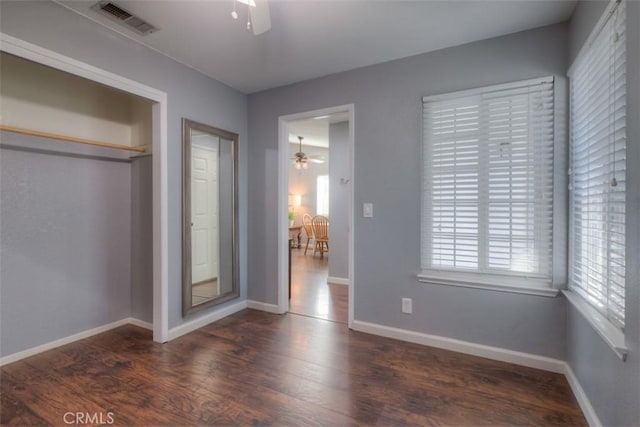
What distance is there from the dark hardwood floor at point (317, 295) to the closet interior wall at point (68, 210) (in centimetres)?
165

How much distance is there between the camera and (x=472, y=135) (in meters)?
2.41

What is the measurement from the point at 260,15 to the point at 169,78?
4.95 feet

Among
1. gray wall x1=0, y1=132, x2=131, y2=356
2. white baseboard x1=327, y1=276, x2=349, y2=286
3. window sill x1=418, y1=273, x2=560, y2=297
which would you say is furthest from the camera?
white baseboard x1=327, y1=276, x2=349, y2=286

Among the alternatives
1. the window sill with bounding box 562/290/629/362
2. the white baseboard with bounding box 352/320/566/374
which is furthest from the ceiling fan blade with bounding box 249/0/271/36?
the white baseboard with bounding box 352/320/566/374

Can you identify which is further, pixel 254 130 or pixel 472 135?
pixel 254 130

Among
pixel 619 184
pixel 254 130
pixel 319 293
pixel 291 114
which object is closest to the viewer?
pixel 619 184

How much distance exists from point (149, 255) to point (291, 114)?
204cm

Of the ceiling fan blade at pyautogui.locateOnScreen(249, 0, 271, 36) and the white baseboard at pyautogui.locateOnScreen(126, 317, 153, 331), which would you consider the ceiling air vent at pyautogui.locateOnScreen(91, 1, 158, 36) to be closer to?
the ceiling fan blade at pyautogui.locateOnScreen(249, 0, 271, 36)

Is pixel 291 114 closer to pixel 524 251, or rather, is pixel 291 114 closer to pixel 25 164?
pixel 25 164

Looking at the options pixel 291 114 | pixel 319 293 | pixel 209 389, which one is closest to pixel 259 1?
pixel 291 114

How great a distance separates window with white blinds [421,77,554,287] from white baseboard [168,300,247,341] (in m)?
2.08

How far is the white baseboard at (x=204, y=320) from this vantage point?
2729mm

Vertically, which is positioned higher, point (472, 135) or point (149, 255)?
point (472, 135)

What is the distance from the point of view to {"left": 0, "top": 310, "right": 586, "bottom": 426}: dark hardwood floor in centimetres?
169
